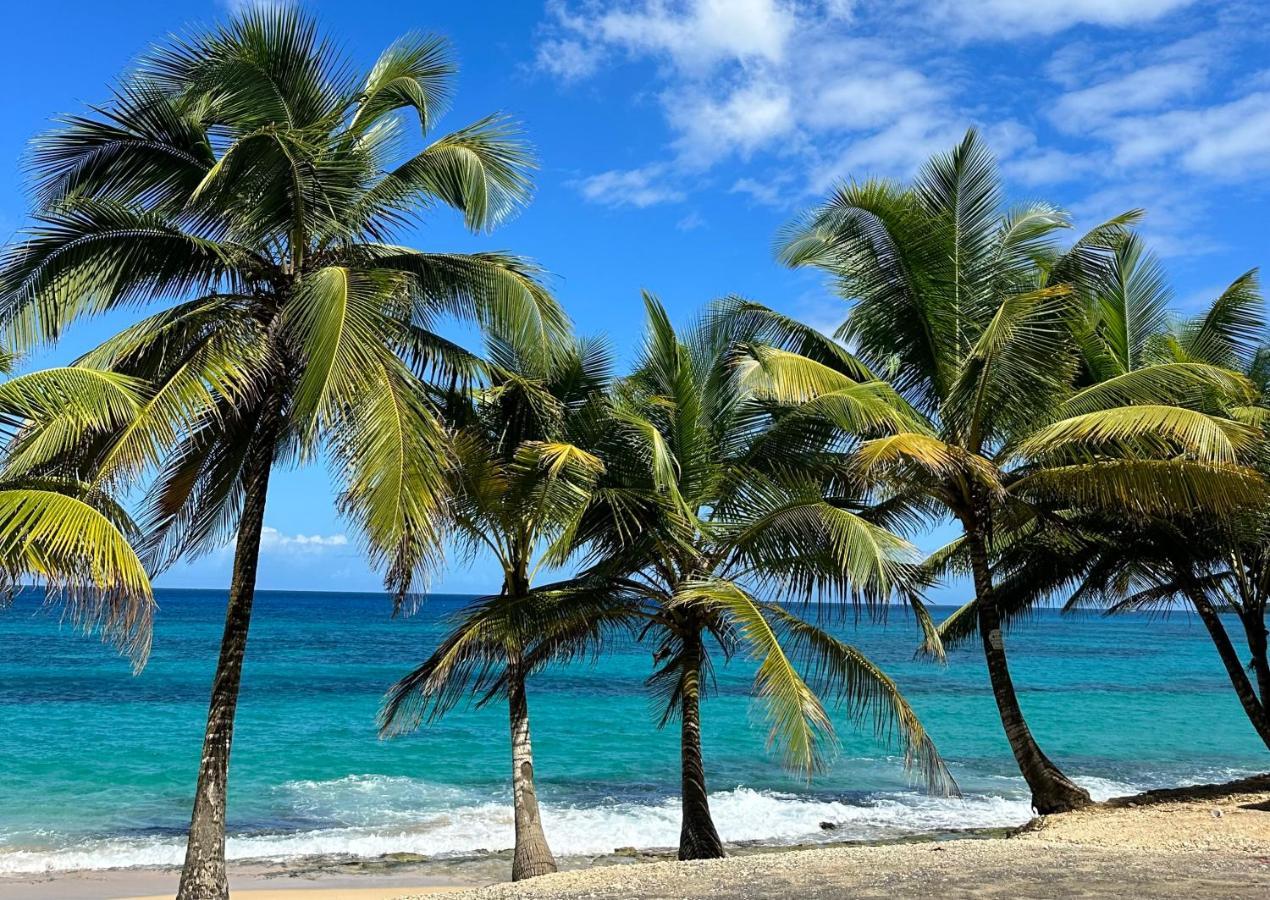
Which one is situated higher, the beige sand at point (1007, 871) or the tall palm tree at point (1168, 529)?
the tall palm tree at point (1168, 529)

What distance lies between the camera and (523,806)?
34.9ft

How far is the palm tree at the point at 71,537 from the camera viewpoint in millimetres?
6363

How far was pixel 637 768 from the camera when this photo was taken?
20.7 m

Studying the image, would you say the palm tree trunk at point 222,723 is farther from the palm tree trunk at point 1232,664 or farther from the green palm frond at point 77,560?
the palm tree trunk at point 1232,664

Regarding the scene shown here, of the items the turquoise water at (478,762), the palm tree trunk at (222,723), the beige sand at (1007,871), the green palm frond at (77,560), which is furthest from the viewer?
the turquoise water at (478,762)

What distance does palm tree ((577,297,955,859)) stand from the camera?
9562 mm

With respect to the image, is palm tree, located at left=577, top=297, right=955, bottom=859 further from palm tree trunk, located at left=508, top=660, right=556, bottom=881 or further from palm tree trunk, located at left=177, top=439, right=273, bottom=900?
palm tree trunk, located at left=177, top=439, right=273, bottom=900

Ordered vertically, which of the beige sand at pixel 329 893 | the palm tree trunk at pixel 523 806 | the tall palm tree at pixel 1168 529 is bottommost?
the beige sand at pixel 329 893

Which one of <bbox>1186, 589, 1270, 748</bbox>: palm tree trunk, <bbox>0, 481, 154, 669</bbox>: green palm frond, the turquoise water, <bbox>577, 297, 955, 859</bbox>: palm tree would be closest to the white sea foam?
the turquoise water

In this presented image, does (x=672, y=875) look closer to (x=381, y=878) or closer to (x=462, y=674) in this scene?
(x=462, y=674)

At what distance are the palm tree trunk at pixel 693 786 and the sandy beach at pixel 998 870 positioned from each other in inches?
57.8

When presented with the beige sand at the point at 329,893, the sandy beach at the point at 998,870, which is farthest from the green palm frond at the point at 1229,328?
the beige sand at the point at 329,893

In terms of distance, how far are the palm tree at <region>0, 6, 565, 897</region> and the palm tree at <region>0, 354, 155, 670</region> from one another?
23 cm

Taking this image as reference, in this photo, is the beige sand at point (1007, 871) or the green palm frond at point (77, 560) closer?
the green palm frond at point (77, 560)
